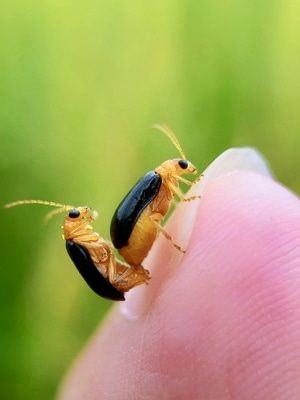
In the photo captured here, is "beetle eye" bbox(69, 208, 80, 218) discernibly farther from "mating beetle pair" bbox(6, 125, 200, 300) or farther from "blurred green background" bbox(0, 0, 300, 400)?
"blurred green background" bbox(0, 0, 300, 400)

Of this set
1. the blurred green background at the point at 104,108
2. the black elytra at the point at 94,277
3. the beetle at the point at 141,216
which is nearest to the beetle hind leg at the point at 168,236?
the beetle at the point at 141,216

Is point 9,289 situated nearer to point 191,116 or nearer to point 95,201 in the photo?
point 95,201

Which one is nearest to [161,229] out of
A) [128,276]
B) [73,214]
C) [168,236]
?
[168,236]

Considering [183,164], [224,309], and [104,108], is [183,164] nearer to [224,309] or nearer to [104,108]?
[224,309]

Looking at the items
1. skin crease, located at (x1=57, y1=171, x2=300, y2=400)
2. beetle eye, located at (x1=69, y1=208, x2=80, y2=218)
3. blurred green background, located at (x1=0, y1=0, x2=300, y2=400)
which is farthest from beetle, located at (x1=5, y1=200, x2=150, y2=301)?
blurred green background, located at (x1=0, y1=0, x2=300, y2=400)

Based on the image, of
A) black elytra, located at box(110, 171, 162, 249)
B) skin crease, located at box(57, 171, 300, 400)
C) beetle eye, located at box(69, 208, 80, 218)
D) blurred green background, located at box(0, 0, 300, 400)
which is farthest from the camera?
blurred green background, located at box(0, 0, 300, 400)

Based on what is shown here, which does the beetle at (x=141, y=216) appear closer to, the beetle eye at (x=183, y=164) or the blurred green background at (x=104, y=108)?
the beetle eye at (x=183, y=164)
